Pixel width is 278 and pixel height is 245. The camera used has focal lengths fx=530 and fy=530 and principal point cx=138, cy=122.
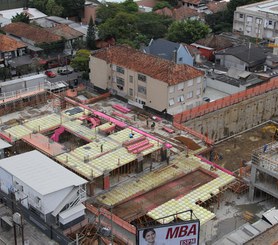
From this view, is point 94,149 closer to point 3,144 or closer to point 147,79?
point 3,144

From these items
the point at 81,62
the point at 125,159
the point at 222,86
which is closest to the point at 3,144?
the point at 125,159

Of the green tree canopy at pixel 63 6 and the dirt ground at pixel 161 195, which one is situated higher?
the green tree canopy at pixel 63 6

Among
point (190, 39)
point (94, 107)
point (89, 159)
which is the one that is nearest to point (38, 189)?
point (89, 159)

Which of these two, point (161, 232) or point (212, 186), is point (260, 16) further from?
point (161, 232)

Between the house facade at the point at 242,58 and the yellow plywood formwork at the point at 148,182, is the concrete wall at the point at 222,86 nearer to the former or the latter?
the house facade at the point at 242,58

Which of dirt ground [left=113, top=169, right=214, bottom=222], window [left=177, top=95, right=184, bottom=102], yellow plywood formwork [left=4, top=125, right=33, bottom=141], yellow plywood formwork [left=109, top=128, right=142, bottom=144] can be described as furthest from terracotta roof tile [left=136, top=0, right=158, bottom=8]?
dirt ground [left=113, top=169, right=214, bottom=222]

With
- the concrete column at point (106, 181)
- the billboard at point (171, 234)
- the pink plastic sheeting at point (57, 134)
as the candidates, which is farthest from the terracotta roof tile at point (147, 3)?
the billboard at point (171, 234)

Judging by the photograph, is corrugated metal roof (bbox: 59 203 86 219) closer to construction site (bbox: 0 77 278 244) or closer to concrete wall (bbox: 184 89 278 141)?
construction site (bbox: 0 77 278 244)
